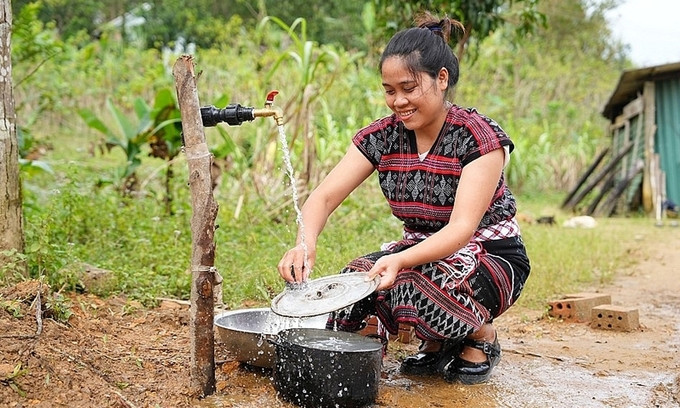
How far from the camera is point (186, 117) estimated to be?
2.35 metres

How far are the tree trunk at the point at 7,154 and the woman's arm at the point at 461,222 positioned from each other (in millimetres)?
1512

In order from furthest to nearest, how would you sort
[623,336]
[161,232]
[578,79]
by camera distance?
[578,79]
[161,232]
[623,336]

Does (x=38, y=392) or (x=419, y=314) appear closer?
(x=38, y=392)

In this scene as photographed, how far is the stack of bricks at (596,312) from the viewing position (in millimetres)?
3832

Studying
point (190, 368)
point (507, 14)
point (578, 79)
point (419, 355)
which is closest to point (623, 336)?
point (419, 355)

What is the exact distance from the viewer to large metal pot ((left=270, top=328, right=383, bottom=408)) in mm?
2361

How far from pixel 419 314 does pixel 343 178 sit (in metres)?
0.58

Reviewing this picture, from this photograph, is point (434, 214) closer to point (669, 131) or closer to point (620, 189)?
point (620, 189)

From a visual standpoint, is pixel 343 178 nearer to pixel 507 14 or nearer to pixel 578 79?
pixel 507 14

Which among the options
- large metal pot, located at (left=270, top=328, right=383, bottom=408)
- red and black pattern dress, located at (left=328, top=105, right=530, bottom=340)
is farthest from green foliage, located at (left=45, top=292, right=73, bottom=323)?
red and black pattern dress, located at (left=328, top=105, right=530, bottom=340)

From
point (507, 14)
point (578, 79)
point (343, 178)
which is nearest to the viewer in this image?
point (343, 178)

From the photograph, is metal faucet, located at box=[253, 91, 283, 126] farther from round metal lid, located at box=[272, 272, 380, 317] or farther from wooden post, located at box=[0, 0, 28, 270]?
wooden post, located at box=[0, 0, 28, 270]

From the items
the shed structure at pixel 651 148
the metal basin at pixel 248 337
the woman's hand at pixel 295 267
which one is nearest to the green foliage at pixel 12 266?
the metal basin at pixel 248 337

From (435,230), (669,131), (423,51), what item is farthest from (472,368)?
(669,131)
